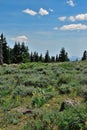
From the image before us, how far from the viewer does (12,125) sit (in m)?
9.38

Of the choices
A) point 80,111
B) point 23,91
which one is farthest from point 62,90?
point 80,111

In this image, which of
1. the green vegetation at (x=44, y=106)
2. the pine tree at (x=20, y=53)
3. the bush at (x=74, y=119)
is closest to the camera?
the bush at (x=74, y=119)

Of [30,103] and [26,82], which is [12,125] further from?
[26,82]

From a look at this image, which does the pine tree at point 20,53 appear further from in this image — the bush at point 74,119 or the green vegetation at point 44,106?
the bush at point 74,119

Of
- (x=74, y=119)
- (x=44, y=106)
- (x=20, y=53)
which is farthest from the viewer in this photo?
(x=20, y=53)

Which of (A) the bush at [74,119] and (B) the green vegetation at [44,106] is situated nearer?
(A) the bush at [74,119]

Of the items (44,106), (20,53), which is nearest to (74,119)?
(44,106)

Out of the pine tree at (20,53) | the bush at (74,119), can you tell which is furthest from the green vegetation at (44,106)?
the pine tree at (20,53)

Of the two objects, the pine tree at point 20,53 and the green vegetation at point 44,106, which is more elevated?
the pine tree at point 20,53

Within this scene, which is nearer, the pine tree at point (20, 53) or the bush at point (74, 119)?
the bush at point (74, 119)

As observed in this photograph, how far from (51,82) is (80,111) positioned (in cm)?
751

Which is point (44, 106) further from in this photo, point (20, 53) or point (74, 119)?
point (20, 53)

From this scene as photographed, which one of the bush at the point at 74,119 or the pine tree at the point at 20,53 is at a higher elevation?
the pine tree at the point at 20,53

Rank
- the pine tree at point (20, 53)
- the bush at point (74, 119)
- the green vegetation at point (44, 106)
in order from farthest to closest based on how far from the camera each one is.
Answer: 1. the pine tree at point (20, 53)
2. the green vegetation at point (44, 106)
3. the bush at point (74, 119)
